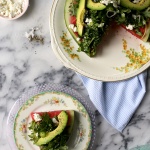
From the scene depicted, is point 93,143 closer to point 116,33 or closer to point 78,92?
point 78,92

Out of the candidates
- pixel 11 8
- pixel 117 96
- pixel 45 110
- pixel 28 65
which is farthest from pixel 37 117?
pixel 11 8

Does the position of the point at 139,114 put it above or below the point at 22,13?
below

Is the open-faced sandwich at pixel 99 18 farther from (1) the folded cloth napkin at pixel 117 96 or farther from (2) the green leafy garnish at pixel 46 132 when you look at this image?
(2) the green leafy garnish at pixel 46 132

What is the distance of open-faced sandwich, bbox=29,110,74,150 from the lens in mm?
1673

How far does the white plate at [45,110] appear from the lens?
1.72 meters

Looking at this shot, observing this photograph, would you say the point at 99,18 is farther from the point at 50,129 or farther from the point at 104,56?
the point at 50,129

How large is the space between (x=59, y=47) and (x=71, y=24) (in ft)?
0.33

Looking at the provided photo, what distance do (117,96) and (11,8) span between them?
0.53 meters

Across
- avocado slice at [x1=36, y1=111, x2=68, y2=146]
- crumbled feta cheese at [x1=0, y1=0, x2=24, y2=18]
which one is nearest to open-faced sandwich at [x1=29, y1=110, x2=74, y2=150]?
avocado slice at [x1=36, y1=111, x2=68, y2=146]

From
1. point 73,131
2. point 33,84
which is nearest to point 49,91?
point 33,84

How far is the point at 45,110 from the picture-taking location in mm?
1738

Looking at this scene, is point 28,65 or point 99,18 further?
point 28,65

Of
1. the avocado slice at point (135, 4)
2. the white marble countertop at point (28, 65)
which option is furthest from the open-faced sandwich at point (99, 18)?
the white marble countertop at point (28, 65)

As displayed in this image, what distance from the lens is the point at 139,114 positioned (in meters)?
1.79
